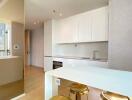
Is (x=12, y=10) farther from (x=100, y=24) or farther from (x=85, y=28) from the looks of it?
(x=100, y=24)

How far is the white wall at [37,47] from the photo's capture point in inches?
273

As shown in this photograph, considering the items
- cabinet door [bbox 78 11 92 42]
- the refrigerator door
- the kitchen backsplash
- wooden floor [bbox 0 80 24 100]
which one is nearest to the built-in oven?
the refrigerator door

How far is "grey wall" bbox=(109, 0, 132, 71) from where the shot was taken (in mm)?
2473

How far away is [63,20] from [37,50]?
332cm

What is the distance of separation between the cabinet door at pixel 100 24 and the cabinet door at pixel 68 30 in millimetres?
871

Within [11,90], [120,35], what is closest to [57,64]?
[11,90]

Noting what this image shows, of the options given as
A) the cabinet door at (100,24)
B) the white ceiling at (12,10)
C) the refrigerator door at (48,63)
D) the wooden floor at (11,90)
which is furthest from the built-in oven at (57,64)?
the white ceiling at (12,10)

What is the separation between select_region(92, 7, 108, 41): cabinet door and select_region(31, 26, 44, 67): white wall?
3.98 m

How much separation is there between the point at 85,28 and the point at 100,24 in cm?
63

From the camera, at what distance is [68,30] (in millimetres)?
4578

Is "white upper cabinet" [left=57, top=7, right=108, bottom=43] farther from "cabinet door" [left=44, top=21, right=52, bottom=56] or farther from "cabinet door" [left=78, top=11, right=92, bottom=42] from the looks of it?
"cabinet door" [left=44, top=21, right=52, bottom=56]

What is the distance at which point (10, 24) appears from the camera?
→ 277 cm

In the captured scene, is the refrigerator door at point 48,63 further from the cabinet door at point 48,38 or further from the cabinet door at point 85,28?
the cabinet door at point 85,28

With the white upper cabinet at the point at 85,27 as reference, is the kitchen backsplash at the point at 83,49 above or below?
below
